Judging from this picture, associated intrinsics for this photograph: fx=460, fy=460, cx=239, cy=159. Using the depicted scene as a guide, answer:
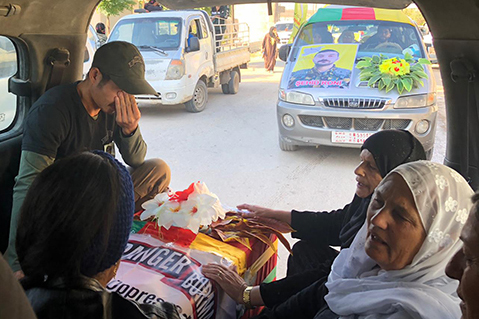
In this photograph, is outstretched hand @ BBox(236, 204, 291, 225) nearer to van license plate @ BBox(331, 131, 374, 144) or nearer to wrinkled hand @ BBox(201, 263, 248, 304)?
wrinkled hand @ BBox(201, 263, 248, 304)

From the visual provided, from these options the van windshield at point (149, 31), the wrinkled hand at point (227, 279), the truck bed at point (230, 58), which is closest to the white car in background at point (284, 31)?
the truck bed at point (230, 58)

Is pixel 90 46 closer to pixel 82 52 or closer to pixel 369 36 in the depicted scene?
pixel 369 36

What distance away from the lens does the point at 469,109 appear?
7.35 feet

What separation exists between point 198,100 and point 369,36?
4.52 meters

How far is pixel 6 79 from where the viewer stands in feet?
9.45

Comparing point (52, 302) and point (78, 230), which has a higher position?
point (78, 230)

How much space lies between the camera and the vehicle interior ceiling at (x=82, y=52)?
6.95 feet

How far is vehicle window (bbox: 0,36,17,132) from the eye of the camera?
2721 millimetres

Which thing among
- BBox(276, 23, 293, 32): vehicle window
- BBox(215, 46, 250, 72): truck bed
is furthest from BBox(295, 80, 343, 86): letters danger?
BBox(276, 23, 293, 32): vehicle window

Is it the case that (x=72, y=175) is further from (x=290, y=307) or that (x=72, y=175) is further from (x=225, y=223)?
(x=225, y=223)

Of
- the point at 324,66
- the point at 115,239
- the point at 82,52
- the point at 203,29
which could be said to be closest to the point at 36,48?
the point at 82,52

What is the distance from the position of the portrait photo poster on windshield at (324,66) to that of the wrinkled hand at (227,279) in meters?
4.50

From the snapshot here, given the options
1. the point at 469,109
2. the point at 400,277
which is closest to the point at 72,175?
the point at 400,277

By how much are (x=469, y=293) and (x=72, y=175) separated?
1.04 meters
